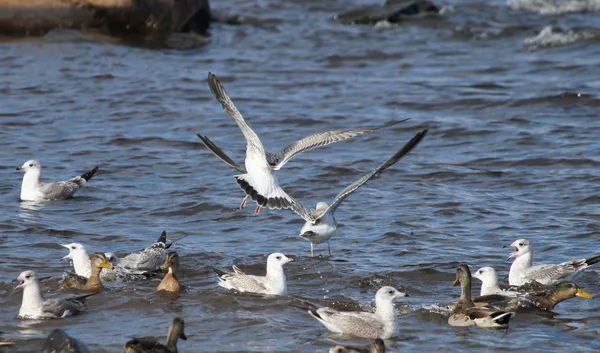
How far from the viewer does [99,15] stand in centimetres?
2461

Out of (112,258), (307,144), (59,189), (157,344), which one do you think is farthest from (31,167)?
(157,344)

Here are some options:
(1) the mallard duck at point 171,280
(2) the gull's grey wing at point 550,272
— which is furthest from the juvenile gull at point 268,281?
(2) the gull's grey wing at point 550,272

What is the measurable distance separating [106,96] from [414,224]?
9.35 meters

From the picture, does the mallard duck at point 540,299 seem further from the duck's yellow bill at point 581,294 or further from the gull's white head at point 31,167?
the gull's white head at point 31,167

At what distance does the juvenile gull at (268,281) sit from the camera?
36.3 feet

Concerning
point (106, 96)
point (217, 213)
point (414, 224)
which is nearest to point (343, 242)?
point (414, 224)

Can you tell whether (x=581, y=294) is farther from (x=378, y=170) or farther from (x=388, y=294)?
(x=378, y=170)

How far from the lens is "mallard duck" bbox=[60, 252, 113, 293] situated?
448 inches

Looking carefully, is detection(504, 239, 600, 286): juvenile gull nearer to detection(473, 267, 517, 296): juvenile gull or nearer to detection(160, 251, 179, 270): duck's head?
detection(473, 267, 517, 296): juvenile gull

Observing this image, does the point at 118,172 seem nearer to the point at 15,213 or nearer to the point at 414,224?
the point at 15,213

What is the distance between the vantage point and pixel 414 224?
14.0 m

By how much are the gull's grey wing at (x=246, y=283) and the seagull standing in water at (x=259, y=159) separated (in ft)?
4.46

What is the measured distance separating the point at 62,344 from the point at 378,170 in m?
4.36

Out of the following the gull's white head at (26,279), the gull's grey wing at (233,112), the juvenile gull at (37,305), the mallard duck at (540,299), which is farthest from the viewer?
the gull's grey wing at (233,112)
